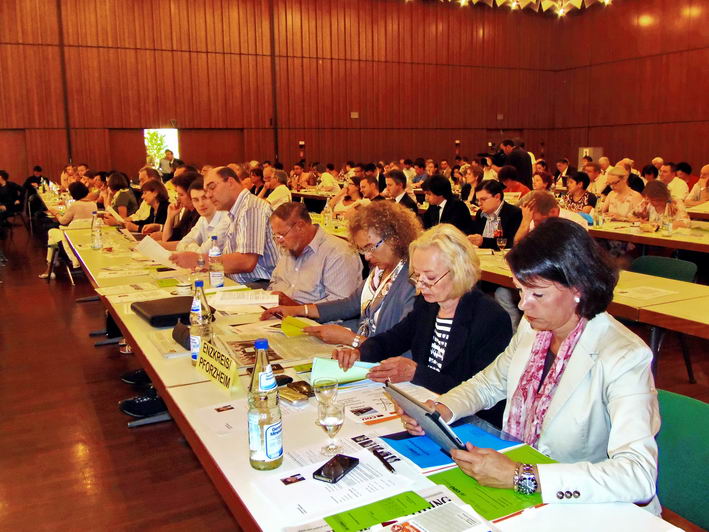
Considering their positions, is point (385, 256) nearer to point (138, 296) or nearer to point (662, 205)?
point (138, 296)

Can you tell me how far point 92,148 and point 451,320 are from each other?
47.6 feet

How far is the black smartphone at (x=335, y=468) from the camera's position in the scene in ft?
5.16

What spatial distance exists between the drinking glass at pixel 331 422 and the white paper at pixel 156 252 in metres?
3.10

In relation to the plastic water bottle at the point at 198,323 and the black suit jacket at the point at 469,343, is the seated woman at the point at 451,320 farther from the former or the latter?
the plastic water bottle at the point at 198,323

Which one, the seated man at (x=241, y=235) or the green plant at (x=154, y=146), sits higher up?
the green plant at (x=154, y=146)

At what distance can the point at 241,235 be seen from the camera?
476 centimetres

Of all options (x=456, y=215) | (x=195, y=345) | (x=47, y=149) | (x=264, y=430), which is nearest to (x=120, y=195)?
(x=456, y=215)

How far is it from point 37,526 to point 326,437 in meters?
1.71

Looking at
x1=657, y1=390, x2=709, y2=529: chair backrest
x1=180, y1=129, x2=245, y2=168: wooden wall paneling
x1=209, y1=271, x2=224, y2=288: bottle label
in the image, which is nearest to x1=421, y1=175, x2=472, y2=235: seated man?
x1=209, y1=271, x2=224, y2=288: bottle label

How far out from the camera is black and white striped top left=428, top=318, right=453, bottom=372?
A: 255 cm

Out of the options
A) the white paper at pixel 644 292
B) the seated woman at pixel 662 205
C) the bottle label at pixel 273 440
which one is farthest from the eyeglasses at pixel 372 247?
the seated woman at pixel 662 205

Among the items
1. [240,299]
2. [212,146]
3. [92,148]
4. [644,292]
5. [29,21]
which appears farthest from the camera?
[212,146]

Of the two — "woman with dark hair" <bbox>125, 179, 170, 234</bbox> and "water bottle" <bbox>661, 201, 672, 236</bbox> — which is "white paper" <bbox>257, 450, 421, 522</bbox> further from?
"woman with dark hair" <bbox>125, 179, 170, 234</bbox>

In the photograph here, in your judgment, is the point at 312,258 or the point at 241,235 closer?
the point at 312,258
